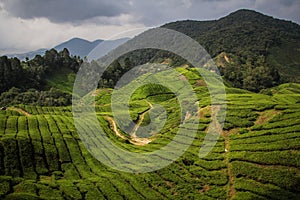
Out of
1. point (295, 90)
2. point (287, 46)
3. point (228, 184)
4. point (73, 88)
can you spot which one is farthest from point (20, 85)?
point (287, 46)

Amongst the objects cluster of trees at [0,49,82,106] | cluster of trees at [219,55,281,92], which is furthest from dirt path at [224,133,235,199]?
cluster of trees at [219,55,281,92]

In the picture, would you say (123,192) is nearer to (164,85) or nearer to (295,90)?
(164,85)

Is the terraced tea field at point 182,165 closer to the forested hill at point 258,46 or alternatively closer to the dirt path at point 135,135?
the dirt path at point 135,135

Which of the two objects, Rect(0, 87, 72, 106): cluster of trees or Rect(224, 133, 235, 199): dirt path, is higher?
Rect(0, 87, 72, 106): cluster of trees

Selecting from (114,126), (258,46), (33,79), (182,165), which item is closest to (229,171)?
(182,165)

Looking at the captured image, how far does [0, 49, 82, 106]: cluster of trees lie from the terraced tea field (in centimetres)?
5128

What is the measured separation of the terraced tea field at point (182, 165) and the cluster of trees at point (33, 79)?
51.3m

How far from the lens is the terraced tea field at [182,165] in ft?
76.3

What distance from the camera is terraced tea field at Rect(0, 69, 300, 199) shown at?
76.3ft

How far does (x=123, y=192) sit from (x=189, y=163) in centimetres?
789

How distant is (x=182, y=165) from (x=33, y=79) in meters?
90.4

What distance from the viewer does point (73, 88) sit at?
4232 inches

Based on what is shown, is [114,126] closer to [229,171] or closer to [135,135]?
[135,135]

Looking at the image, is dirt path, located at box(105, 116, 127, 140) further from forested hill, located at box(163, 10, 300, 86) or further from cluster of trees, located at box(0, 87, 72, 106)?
→ forested hill, located at box(163, 10, 300, 86)
